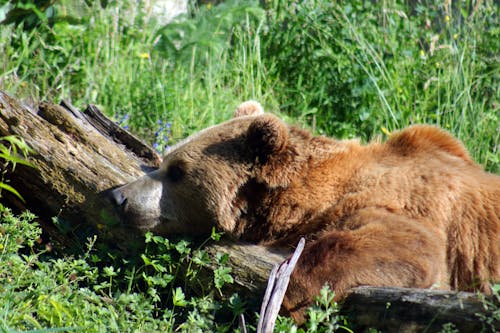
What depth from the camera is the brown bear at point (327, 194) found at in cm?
411

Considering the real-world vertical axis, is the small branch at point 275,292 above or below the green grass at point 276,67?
below

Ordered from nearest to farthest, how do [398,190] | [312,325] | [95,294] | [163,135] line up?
[312,325]
[95,294]
[398,190]
[163,135]

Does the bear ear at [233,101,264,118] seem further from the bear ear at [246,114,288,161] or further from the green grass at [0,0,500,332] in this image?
the green grass at [0,0,500,332]

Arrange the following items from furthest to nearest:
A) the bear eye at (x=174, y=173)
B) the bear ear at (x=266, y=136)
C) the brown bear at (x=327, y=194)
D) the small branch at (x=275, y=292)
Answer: the bear eye at (x=174, y=173)
the bear ear at (x=266, y=136)
the brown bear at (x=327, y=194)
the small branch at (x=275, y=292)

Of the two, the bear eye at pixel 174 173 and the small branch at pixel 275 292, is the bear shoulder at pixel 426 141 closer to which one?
the small branch at pixel 275 292

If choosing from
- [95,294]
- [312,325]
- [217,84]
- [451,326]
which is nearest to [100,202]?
[95,294]

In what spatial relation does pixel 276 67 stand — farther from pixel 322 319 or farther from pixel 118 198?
pixel 322 319

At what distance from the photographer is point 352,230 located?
13.1 feet

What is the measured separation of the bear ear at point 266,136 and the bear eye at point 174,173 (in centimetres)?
50

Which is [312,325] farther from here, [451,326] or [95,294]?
[95,294]

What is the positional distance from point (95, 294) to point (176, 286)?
502mm

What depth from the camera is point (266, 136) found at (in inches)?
170

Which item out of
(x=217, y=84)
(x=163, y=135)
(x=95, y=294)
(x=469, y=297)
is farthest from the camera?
(x=217, y=84)

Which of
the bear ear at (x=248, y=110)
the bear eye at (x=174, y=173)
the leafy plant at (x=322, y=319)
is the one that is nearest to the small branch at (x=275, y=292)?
the leafy plant at (x=322, y=319)
